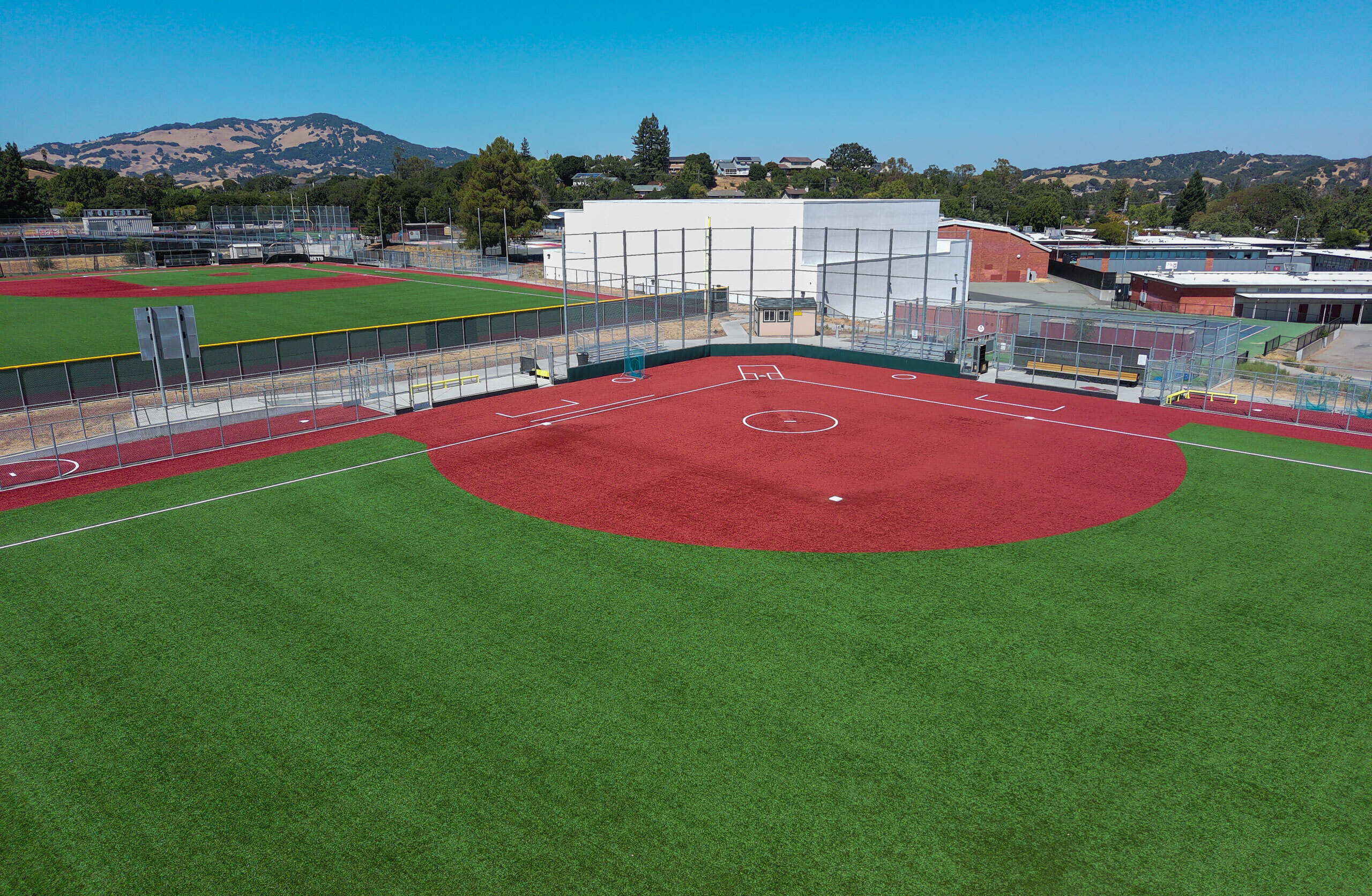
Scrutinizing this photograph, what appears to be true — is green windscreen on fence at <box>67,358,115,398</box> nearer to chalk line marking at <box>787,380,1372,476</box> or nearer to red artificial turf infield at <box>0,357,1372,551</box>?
red artificial turf infield at <box>0,357,1372,551</box>

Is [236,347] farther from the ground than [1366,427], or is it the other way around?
[236,347]

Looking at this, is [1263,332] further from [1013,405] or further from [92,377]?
[92,377]

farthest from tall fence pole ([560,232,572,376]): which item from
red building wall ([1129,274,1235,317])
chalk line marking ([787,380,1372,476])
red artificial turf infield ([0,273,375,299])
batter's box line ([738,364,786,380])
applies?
red building wall ([1129,274,1235,317])

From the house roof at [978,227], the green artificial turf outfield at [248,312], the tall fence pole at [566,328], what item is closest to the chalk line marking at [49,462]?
the tall fence pole at [566,328]

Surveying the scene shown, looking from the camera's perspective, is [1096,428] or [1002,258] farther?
[1002,258]

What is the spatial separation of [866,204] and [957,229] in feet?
79.2

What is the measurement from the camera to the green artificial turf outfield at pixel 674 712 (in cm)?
862

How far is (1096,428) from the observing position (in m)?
25.6

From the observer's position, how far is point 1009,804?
9352mm

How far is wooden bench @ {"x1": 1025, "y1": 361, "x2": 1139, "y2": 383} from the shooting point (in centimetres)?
3059

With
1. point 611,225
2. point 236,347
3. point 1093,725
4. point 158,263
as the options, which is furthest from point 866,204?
point 158,263

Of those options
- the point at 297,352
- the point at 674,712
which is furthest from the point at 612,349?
the point at 674,712

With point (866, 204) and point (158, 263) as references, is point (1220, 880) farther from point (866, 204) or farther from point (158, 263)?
point (158, 263)

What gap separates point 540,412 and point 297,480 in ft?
29.5
